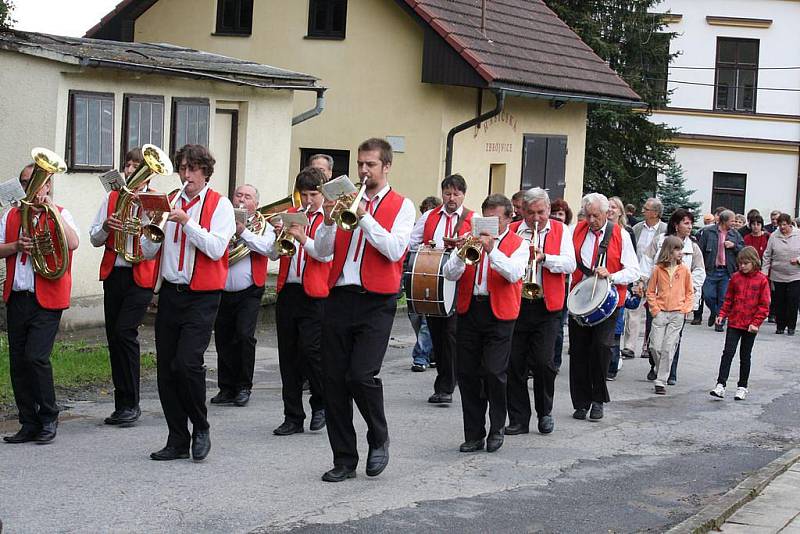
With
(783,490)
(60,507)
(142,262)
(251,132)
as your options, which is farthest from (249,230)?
(251,132)

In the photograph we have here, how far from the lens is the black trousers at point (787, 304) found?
19.0 m

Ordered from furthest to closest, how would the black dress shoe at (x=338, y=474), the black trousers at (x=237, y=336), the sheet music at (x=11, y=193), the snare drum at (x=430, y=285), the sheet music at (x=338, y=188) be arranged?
the black trousers at (x=237, y=336)
the snare drum at (x=430, y=285)
the sheet music at (x=11, y=193)
the black dress shoe at (x=338, y=474)
the sheet music at (x=338, y=188)

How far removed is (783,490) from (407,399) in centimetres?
379

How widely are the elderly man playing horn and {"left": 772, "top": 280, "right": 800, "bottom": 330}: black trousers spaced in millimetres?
8434

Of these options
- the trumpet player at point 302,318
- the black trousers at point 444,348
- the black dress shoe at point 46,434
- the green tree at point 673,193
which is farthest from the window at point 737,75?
the black dress shoe at point 46,434

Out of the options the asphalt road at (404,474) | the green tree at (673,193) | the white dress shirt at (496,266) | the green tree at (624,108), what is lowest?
the asphalt road at (404,474)

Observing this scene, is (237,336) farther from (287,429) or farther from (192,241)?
(192,241)

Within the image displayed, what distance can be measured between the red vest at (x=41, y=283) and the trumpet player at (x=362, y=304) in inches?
72.9

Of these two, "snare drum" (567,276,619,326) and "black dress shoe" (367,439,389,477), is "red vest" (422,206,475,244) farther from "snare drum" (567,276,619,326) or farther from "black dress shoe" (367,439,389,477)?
"black dress shoe" (367,439,389,477)

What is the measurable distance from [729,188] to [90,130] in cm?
2973

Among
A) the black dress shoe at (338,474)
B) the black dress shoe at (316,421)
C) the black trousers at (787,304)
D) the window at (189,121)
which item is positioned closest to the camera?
the black dress shoe at (338,474)

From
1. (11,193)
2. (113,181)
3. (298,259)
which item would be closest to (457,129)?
(298,259)

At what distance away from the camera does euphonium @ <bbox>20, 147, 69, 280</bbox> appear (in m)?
8.81

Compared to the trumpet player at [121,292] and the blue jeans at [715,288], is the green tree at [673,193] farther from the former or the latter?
the trumpet player at [121,292]
